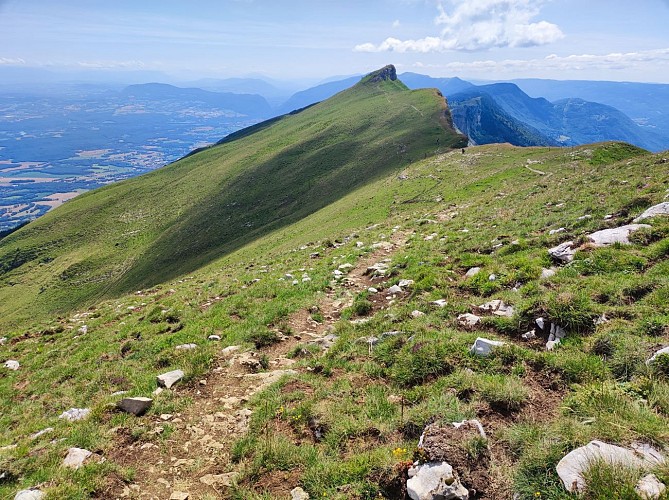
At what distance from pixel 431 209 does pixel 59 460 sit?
97.5 ft

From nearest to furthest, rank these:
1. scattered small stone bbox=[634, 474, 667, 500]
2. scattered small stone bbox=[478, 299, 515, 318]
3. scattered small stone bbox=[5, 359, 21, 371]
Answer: scattered small stone bbox=[634, 474, 667, 500]
scattered small stone bbox=[478, 299, 515, 318]
scattered small stone bbox=[5, 359, 21, 371]

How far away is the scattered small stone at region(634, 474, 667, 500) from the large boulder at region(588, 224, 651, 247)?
9226 mm

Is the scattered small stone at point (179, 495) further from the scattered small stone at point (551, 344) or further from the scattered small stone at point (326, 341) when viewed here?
the scattered small stone at point (551, 344)

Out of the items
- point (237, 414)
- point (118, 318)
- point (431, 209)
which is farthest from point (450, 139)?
point (237, 414)

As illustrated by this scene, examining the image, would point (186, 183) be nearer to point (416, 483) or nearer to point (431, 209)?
point (431, 209)

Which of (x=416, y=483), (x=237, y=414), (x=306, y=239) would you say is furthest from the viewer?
(x=306, y=239)

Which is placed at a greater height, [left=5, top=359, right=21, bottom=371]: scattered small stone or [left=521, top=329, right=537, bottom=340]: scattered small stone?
[left=521, top=329, right=537, bottom=340]: scattered small stone

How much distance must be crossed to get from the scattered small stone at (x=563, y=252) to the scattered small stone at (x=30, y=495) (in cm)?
1394

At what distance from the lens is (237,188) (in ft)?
254

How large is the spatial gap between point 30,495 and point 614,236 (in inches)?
627

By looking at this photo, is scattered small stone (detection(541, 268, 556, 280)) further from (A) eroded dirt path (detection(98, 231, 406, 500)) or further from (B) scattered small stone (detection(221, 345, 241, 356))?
(B) scattered small stone (detection(221, 345, 241, 356))

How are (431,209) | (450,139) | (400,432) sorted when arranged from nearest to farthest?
1. (400,432)
2. (431,209)
3. (450,139)

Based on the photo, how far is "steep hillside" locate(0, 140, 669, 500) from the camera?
545cm

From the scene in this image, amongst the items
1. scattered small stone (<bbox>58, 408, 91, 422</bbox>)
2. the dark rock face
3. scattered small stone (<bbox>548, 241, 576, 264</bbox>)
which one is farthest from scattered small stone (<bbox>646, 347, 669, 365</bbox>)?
the dark rock face
